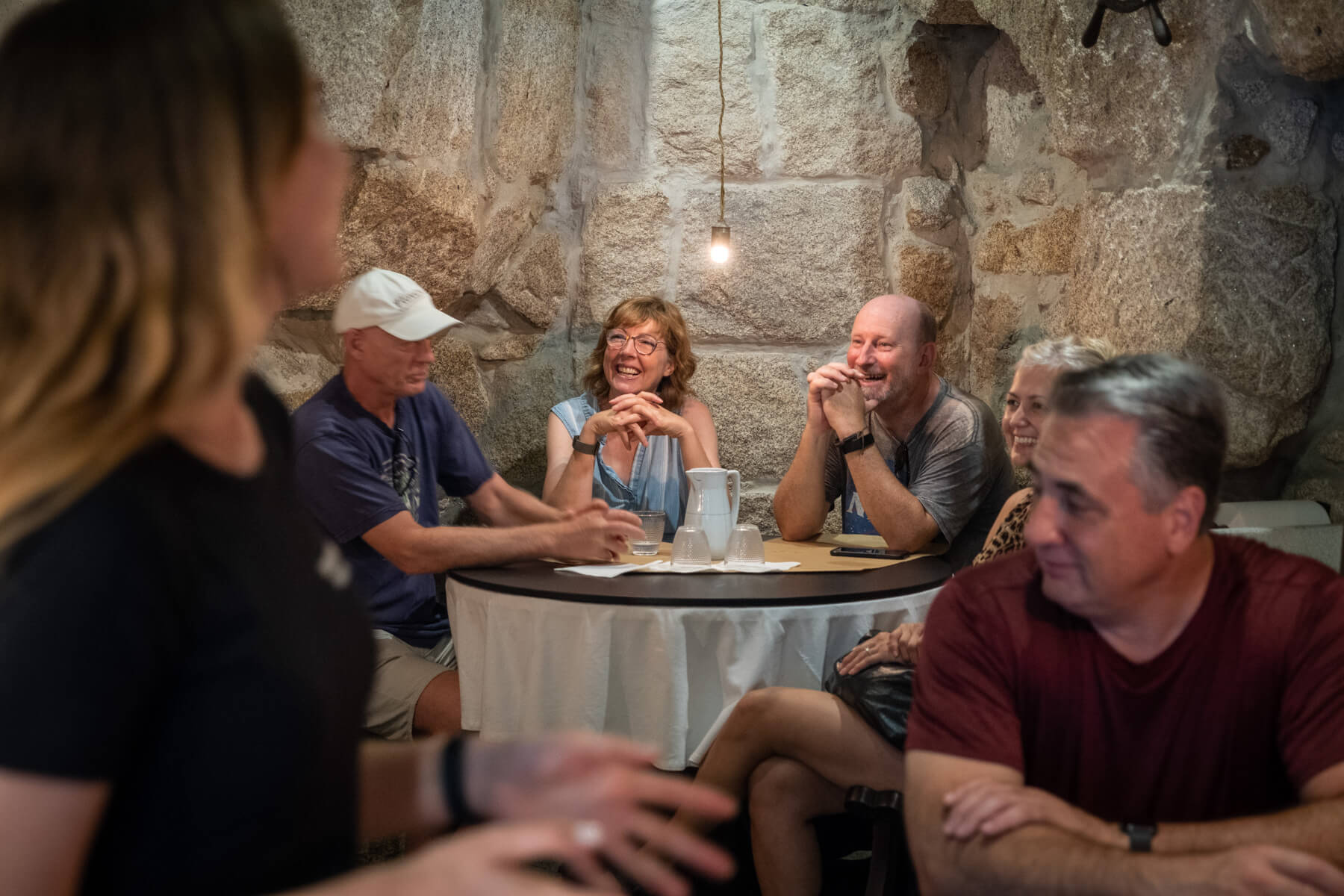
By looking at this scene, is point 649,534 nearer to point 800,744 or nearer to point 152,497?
point 800,744

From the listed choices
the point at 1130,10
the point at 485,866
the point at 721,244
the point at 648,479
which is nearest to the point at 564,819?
the point at 485,866

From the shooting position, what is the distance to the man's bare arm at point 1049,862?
1.31m

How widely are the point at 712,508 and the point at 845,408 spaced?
586 mm

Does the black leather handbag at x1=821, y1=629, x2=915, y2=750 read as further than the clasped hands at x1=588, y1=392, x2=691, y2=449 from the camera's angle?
No

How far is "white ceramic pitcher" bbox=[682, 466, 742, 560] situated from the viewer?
296cm

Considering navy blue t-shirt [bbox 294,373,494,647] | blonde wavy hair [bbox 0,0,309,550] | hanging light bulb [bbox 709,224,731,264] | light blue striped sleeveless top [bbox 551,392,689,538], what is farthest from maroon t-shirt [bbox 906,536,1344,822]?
hanging light bulb [bbox 709,224,731,264]

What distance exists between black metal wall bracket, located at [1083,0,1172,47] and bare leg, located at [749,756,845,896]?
1728 mm

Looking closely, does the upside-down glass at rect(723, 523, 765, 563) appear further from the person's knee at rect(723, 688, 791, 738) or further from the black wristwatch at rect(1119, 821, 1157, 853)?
the black wristwatch at rect(1119, 821, 1157, 853)

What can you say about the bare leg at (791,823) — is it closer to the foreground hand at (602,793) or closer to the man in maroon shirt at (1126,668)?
the man in maroon shirt at (1126,668)

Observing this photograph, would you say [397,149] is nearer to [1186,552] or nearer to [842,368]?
[842,368]

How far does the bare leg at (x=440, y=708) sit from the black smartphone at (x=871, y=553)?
40.6 inches

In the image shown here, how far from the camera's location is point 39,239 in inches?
26.3

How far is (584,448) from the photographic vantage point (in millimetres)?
3449

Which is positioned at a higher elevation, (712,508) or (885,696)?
(712,508)
